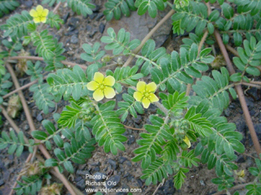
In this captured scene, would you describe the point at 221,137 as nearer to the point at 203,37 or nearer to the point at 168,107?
the point at 168,107

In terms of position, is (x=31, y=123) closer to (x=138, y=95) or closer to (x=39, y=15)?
(x=39, y=15)

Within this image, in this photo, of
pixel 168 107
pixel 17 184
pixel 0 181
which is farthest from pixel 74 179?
pixel 168 107

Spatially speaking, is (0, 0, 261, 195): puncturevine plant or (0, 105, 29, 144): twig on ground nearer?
(0, 0, 261, 195): puncturevine plant

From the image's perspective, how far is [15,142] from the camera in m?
2.50

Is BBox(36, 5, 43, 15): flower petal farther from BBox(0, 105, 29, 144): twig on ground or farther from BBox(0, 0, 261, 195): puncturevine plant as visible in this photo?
BBox(0, 105, 29, 144): twig on ground

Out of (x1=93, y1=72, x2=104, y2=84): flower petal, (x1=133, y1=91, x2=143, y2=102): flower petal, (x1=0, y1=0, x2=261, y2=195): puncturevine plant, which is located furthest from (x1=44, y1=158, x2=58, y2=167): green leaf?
(x1=133, y1=91, x2=143, y2=102): flower petal

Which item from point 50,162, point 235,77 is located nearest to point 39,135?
point 50,162

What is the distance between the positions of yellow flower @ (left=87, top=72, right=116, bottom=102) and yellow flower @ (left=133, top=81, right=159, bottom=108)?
0.70 ft

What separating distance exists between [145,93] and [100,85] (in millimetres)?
364

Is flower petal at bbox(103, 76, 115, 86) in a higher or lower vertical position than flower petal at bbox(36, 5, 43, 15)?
lower

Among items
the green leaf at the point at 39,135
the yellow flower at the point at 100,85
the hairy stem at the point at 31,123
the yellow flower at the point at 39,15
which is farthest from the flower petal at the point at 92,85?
the yellow flower at the point at 39,15

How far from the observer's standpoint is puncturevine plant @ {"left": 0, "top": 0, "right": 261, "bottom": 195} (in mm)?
1795

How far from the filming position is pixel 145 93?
191cm

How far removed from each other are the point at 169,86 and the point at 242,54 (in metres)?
0.80
